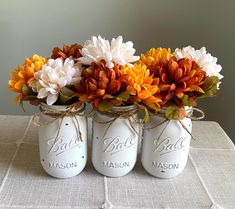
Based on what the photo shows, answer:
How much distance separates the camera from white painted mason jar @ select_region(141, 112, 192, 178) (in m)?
0.77

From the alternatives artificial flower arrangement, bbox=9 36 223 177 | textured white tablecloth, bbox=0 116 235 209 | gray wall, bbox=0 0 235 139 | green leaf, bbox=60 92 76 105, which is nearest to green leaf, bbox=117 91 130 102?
artificial flower arrangement, bbox=9 36 223 177

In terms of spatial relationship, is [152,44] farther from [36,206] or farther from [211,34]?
[36,206]

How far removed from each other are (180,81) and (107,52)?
163 mm

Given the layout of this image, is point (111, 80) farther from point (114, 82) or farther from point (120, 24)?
point (120, 24)

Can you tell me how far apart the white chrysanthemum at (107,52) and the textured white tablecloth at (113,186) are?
274 millimetres

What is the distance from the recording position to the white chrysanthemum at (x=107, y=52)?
0.72 meters

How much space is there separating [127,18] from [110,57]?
0.85m

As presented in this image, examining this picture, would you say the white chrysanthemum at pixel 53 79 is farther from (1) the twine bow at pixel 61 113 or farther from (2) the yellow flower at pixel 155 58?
(2) the yellow flower at pixel 155 58

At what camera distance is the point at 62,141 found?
29.6 inches

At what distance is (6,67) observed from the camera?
5.14 ft

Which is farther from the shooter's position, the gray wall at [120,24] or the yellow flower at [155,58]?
the gray wall at [120,24]

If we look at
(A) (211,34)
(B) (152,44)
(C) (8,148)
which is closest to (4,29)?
(B) (152,44)

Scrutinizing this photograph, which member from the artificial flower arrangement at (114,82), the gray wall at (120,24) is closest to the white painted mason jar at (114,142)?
the artificial flower arrangement at (114,82)

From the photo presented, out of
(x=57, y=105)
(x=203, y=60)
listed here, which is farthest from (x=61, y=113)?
(x=203, y=60)
